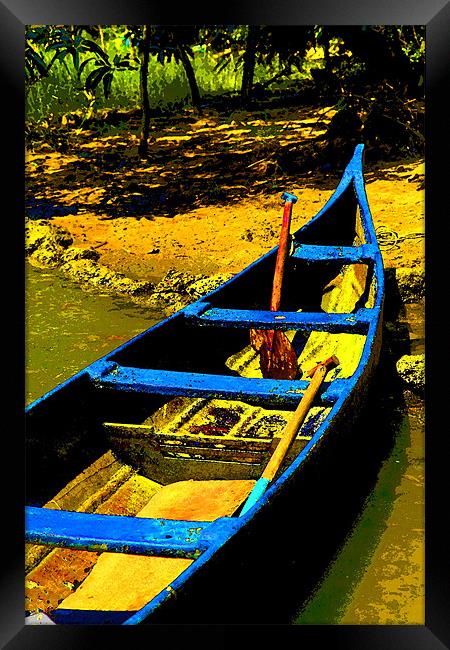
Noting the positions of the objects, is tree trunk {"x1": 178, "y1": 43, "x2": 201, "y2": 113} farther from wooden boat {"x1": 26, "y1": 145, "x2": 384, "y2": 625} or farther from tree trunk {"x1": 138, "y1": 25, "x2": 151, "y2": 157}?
wooden boat {"x1": 26, "y1": 145, "x2": 384, "y2": 625}

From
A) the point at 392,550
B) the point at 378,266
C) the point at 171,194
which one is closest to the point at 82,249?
the point at 171,194

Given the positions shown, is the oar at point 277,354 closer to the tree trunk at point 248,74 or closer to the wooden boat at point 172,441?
the wooden boat at point 172,441

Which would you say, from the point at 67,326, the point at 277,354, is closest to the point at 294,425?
the point at 277,354

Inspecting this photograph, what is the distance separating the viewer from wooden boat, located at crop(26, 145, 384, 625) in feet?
7.19

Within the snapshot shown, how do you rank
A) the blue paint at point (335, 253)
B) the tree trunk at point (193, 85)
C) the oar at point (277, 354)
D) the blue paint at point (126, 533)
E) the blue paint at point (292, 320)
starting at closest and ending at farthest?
the blue paint at point (126, 533) < the blue paint at point (292, 320) < the oar at point (277, 354) < the blue paint at point (335, 253) < the tree trunk at point (193, 85)

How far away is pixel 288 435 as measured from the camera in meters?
2.59

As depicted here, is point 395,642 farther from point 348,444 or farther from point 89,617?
point 89,617

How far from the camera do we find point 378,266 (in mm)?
3785

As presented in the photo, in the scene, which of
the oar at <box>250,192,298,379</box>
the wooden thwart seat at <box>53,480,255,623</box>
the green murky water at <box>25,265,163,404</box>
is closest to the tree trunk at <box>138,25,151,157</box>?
the green murky water at <box>25,265,163,404</box>

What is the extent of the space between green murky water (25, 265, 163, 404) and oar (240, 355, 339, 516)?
5.06 feet

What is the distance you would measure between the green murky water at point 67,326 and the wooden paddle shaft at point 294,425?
5.09ft

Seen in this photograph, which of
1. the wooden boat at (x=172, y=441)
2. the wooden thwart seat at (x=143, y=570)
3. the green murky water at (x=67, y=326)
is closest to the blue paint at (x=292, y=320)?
the wooden boat at (x=172, y=441)
